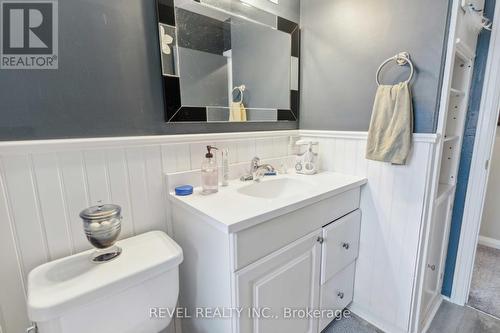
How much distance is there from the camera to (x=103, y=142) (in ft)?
3.07

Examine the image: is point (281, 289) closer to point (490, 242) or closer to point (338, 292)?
point (338, 292)

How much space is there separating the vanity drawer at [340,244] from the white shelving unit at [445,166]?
0.33 meters

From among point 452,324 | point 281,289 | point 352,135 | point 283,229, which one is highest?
point 352,135

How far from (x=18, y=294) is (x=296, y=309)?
42.3 inches

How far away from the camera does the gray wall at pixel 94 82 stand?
2.64 feet

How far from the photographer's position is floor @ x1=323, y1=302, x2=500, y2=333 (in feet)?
4.65

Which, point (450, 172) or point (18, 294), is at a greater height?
point (450, 172)

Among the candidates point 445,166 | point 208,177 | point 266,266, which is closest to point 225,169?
point 208,177

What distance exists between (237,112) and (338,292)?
1.18 meters

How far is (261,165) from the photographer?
1.42 meters

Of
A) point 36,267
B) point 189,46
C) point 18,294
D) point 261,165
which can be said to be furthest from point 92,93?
point 261,165

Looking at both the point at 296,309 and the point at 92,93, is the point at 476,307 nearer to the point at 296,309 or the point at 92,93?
the point at 296,309

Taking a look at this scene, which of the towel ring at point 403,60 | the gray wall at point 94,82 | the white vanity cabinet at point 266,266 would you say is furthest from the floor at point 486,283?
the gray wall at point 94,82

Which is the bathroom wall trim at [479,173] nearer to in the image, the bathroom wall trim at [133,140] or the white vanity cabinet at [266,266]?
the bathroom wall trim at [133,140]
